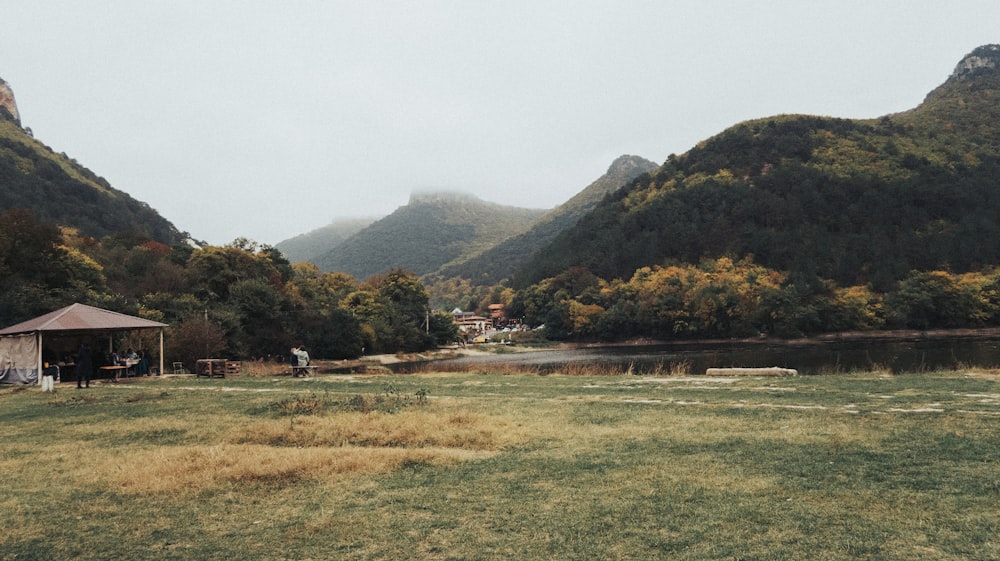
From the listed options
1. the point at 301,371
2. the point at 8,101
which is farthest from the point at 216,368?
the point at 8,101

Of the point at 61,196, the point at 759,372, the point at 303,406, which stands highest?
the point at 61,196

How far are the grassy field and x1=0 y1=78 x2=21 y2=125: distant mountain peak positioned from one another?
149 metres

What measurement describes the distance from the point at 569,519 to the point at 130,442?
8.86 metres

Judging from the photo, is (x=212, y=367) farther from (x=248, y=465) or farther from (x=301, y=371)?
(x=248, y=465)

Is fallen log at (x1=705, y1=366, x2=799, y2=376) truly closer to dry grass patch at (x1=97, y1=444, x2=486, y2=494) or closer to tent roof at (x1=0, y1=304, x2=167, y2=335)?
dry grass patch at (x1=97, y1=444, x2=486, y2=494)

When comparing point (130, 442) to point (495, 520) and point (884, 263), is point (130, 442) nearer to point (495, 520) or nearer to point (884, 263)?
point (495, 520)

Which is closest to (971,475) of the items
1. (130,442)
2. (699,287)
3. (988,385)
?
(988,385)

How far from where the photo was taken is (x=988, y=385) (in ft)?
49.0

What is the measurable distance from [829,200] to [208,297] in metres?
105

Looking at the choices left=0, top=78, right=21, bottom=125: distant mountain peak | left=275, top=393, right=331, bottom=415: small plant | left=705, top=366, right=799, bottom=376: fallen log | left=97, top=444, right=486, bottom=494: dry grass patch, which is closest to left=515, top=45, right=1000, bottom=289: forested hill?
left=705, top=366, right=799, bottom=376: fallen log

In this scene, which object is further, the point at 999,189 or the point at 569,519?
the point at 999,189

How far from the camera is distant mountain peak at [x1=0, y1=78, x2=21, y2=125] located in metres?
124

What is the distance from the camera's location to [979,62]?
141 meters

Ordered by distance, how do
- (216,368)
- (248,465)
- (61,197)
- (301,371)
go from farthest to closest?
(61,197) < (216,368) < (301,371) < (248,465)
